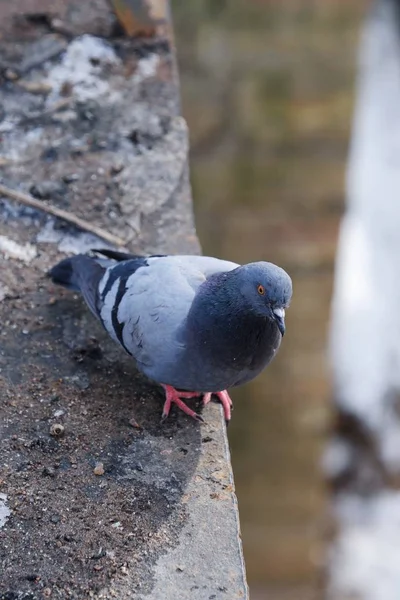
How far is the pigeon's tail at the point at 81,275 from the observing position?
8.95 ft

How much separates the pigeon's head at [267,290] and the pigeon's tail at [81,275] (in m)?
0.62

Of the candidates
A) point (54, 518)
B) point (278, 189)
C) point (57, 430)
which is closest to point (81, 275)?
point (57, 430)

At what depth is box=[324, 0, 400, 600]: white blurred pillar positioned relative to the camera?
8297mm

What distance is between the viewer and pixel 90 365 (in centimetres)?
263

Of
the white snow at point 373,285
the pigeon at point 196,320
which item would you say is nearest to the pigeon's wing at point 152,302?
the pigeon at point 196,320

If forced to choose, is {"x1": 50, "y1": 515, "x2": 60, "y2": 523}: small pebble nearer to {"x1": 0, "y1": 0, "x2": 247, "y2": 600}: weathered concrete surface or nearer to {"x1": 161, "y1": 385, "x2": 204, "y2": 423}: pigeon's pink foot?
{"x1": 0, "y1": 0, "x2": 247, "y2": 600}: weathered concrete surface

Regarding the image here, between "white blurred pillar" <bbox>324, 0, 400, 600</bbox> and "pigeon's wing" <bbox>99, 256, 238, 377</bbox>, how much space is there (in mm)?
5610

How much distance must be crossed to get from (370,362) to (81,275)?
6.66 meters

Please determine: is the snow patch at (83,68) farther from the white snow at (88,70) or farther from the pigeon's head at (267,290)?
the pigeon's head at (267,290)

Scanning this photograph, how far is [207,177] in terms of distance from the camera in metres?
5.92

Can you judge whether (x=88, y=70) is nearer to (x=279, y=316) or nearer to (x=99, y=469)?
(x=279, y=316)

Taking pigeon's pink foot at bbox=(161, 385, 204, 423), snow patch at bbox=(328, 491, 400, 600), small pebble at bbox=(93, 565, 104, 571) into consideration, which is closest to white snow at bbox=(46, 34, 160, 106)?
pigeon's pink foot at bbox=(161, 385, 204, 423)

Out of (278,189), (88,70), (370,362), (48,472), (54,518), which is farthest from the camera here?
Result: (370,362)

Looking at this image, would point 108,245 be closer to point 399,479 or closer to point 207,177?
point 207,177
